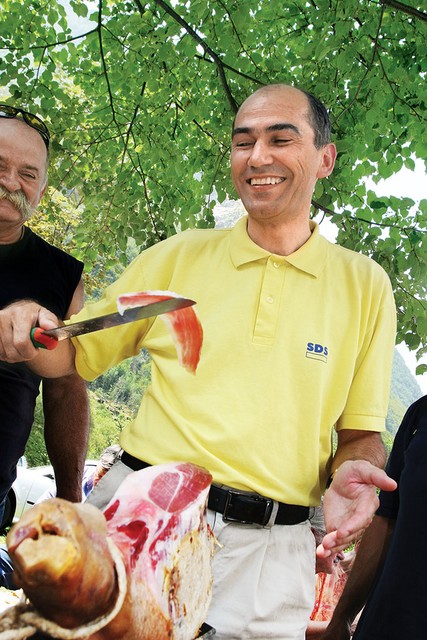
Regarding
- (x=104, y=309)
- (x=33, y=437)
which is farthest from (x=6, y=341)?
(x=33, y=437)

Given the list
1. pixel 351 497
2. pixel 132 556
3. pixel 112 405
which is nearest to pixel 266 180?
pixel 351 497

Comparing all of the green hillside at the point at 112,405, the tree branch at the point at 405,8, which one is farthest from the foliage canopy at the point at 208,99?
the green hillside at the point at 112,405

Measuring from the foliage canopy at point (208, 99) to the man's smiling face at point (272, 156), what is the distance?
2.16 metres

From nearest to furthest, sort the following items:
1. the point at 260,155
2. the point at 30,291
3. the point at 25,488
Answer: the point at 260,155 → the point at 30,291 → the point at 25,488

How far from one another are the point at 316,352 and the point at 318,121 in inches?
27.0

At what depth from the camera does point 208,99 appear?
19.7 ft

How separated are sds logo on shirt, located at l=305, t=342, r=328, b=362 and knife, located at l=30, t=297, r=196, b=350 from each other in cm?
37

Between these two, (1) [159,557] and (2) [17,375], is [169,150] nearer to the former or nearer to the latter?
(2) [17,375]

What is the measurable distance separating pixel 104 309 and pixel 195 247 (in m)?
0.29

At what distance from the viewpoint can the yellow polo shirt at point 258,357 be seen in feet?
4.39

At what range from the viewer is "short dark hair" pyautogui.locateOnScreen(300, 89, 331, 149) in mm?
1654

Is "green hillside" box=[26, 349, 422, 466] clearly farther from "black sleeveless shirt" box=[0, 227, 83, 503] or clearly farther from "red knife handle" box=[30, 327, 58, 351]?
"red knife handle" box=[30, 327, 58, 351]

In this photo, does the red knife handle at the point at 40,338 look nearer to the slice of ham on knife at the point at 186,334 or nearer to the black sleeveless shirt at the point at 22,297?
the slice of ham on knife at the point at 186,334

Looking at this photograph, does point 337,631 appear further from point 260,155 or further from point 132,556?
point 260,155
